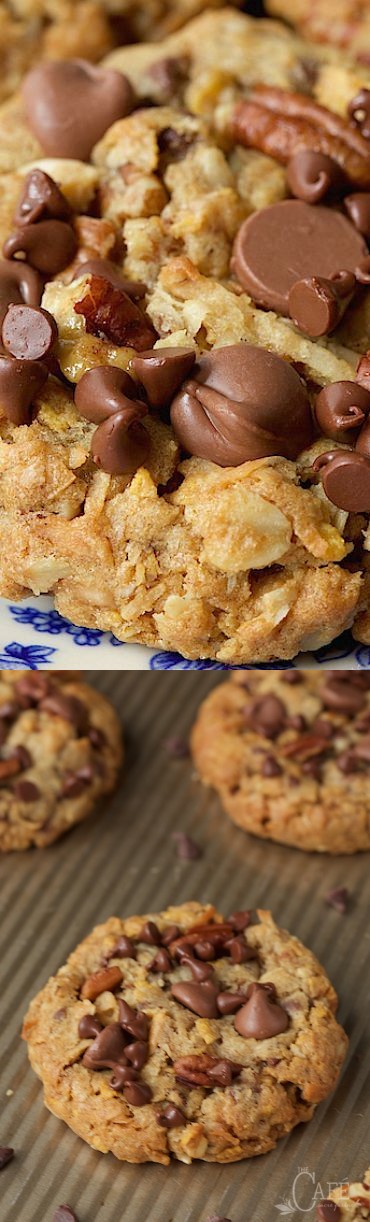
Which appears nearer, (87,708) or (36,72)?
(36,72)

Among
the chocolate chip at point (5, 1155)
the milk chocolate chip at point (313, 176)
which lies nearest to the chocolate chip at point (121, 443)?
the milk chocolate chip at point (313, 176)

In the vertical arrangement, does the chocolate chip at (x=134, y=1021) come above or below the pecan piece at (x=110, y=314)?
below

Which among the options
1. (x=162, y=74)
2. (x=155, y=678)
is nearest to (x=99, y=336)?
(x=162, y=74)

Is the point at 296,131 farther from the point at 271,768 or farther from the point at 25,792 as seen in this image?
the point at 25,792

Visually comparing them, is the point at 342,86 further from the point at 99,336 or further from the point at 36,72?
the point at 99,336

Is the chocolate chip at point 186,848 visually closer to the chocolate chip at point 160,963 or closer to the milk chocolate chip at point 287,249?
the chocolate chip at point 160,963

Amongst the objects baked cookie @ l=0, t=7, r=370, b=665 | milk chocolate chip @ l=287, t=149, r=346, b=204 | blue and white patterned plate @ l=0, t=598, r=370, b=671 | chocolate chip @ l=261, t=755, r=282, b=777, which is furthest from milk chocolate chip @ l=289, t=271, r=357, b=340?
chocolate chip @ l=261, t=755, r=282, b=777
